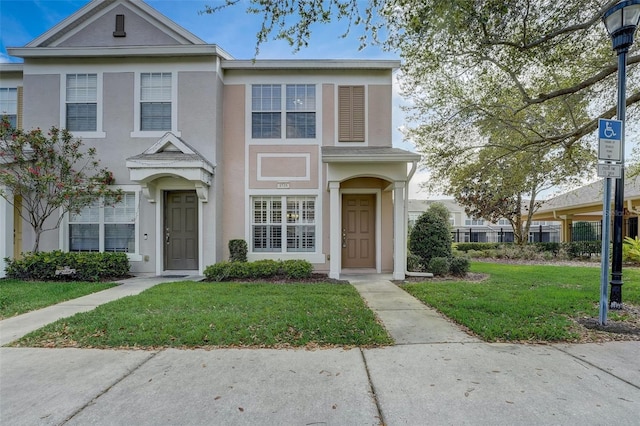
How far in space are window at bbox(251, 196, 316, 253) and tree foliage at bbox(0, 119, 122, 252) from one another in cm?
410

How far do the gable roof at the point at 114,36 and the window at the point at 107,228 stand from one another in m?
4.13

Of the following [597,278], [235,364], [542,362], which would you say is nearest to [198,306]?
[235,364]

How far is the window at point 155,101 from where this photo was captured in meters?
9.27

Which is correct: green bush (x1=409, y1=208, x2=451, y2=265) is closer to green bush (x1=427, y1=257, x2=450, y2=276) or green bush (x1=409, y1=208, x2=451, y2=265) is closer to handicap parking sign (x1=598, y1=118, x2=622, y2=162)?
green bush (x1=427, y1=257, x2=450, y2=276)

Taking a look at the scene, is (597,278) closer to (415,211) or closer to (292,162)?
(292,162)

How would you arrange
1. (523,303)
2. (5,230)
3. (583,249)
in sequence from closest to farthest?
1. (523,303)
2. (5,230)
3. (583,249)

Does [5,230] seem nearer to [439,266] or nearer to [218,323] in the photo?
[218,323]

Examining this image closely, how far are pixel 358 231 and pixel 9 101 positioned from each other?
11201 mm

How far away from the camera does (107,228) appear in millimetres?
9336

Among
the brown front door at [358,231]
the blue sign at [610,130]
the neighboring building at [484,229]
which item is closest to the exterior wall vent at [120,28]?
the brown front door at [358,231]

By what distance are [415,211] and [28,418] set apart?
3832 centimetres

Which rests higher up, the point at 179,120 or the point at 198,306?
the point at 179,120

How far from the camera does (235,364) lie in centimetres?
346

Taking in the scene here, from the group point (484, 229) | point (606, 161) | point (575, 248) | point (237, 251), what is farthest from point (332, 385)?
point (484, 229)
